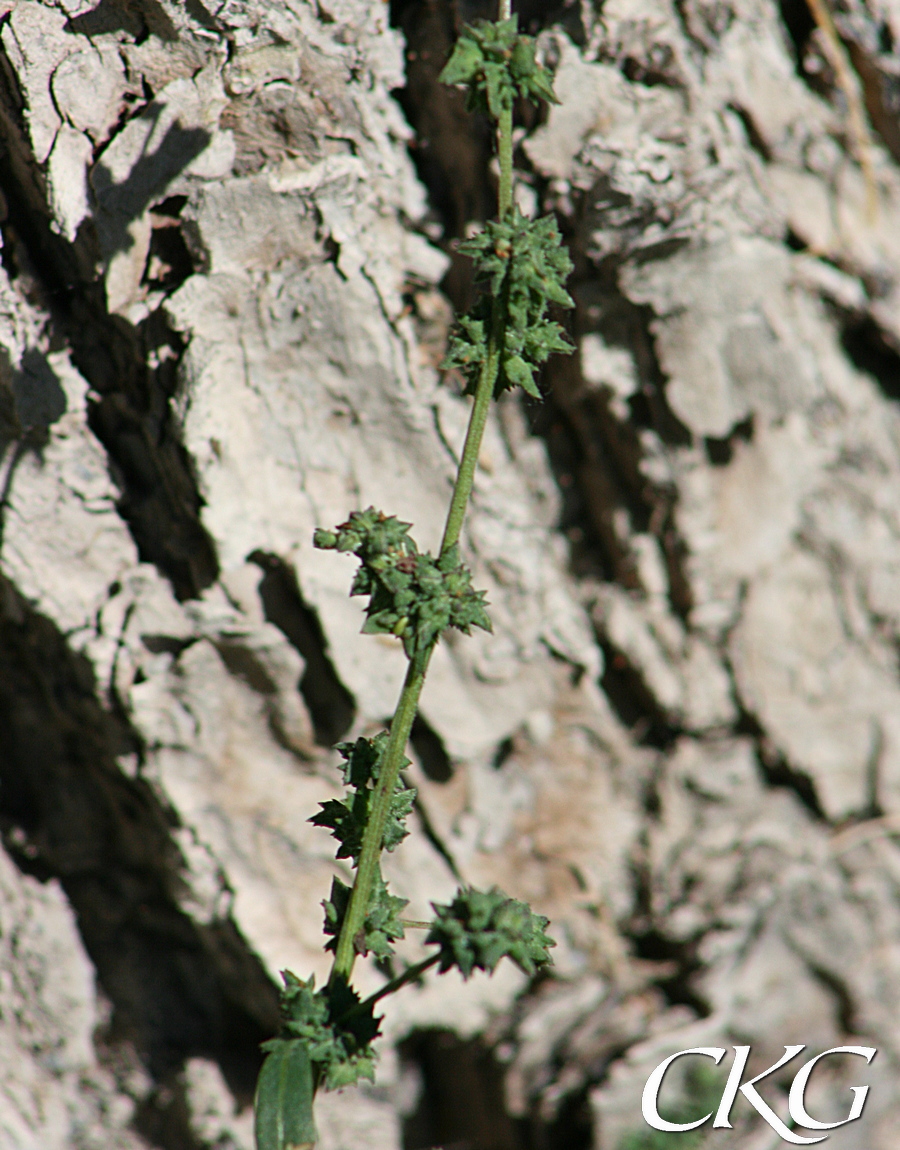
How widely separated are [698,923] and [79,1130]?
5.18 ft

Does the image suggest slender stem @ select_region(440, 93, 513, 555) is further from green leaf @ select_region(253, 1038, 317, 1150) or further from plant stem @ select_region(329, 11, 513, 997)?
green leaf @ select_region(253, 1038, 317, 1150)

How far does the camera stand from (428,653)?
3.93ft

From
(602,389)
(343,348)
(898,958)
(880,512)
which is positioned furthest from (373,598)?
(898,958)

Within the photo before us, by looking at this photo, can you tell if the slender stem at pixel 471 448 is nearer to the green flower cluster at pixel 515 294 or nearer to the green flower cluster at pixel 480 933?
the green flower cluster at pixel 515 294

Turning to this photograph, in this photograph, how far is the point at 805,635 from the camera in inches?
99.3

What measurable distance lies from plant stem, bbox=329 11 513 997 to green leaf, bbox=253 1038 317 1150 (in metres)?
0.20

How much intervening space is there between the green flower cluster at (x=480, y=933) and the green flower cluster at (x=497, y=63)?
3.12 feet

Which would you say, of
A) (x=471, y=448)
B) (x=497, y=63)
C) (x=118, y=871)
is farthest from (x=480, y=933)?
(x=118, y=871)

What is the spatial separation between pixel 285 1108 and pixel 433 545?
117 centimetres

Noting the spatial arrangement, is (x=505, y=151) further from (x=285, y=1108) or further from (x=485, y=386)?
(x=285, y=1108)

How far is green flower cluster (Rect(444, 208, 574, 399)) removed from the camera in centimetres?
121

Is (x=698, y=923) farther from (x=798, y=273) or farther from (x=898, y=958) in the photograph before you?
(x=798, y=273)

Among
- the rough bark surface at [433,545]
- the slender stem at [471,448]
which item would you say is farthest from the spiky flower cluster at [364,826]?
the rough bark surface at [433,545]

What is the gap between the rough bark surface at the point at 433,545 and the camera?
72.1 inches
